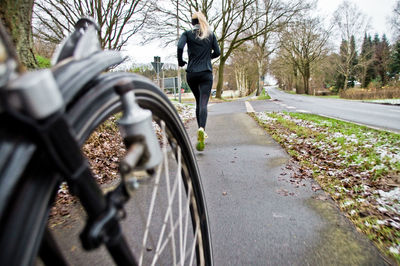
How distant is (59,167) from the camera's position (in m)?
0.41

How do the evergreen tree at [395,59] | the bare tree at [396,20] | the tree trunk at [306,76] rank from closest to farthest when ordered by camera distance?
the bare tree at [396,20] < the evergreen tree at [395,59] < the tree trunk at [306,76]

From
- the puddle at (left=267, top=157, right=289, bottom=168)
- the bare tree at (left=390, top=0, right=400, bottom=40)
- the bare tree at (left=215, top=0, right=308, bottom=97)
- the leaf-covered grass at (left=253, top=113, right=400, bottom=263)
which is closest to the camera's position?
the leaf-covered grass at (left=253, top=113, right=400, bottom=263)

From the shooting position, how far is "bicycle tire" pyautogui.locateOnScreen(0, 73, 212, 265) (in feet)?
1.18

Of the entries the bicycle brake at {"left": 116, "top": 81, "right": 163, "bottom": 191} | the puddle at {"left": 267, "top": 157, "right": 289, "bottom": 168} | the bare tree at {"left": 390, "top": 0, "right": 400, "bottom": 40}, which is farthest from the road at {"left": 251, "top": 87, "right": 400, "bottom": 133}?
the bare tree at {"left": 390, "top": 0, "right": 400, "bottom": 40}

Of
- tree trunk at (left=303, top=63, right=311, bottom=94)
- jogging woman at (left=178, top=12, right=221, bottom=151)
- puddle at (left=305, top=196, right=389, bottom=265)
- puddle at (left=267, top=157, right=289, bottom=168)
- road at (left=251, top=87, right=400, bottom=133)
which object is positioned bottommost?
puddle at (left=305, top=196, right=389, bottom=265)

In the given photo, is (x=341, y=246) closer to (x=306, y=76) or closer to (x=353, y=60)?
(x=306, y=76)

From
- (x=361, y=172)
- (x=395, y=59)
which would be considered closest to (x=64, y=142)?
(x=361, y=172)

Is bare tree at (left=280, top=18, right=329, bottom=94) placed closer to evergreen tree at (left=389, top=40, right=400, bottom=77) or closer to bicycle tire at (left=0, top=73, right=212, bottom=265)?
evergreen tree at (left=389, top=40, right=400, bottom=77)

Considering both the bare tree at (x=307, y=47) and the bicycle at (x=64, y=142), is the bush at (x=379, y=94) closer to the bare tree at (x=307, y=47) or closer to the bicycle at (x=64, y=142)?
the bare tree at (x=307, y=47)

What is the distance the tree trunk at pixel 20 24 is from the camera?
2.48 metres

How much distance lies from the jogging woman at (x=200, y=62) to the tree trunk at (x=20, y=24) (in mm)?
2152

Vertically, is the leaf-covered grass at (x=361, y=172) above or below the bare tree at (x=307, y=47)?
below

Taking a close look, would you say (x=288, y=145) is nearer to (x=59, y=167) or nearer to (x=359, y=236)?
(x=359, y=236)

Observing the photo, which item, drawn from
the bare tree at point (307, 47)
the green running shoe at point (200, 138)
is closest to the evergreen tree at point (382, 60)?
the bare tree at point (307, 47)
